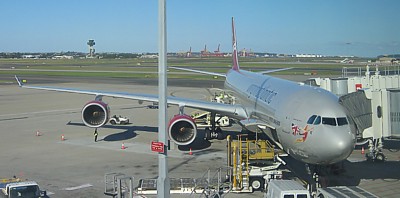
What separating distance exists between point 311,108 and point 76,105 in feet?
111

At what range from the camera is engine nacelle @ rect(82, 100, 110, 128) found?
25.8 m

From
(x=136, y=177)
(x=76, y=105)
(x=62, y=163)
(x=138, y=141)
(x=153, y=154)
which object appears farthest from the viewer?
(x=76, y=105)

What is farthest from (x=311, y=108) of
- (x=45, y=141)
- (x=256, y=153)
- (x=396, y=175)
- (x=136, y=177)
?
(x=45, y=141)

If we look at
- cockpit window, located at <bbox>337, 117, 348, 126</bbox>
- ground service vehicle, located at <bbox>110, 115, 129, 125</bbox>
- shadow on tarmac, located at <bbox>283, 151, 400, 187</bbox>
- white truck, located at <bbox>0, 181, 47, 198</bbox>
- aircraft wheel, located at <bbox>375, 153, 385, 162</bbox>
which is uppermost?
cockpit window, located at <bbox>337, 117, 348, 126</bbox>

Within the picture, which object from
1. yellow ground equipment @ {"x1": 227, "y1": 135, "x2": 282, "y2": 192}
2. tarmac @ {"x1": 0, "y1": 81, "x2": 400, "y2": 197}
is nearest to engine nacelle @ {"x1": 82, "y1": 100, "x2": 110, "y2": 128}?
tarmac @ {"x1": 0, "y1": 81, "x2": 400, "y2": 197}

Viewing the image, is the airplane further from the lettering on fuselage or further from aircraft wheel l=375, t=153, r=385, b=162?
aircraft wheel l=375, t=153, r=385, b=162

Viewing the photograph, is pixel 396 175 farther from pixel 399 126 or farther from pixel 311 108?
pixel 311 108

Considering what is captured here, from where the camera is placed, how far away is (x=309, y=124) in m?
14.6

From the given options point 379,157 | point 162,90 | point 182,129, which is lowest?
point 379,157

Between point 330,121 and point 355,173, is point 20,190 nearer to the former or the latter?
point 330,121

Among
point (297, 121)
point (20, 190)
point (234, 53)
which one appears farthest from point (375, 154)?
point (234, 53)

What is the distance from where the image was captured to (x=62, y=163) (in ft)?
70.7

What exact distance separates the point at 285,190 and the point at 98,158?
37.3ft

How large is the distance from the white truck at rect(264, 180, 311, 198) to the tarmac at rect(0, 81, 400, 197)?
1.65 m
